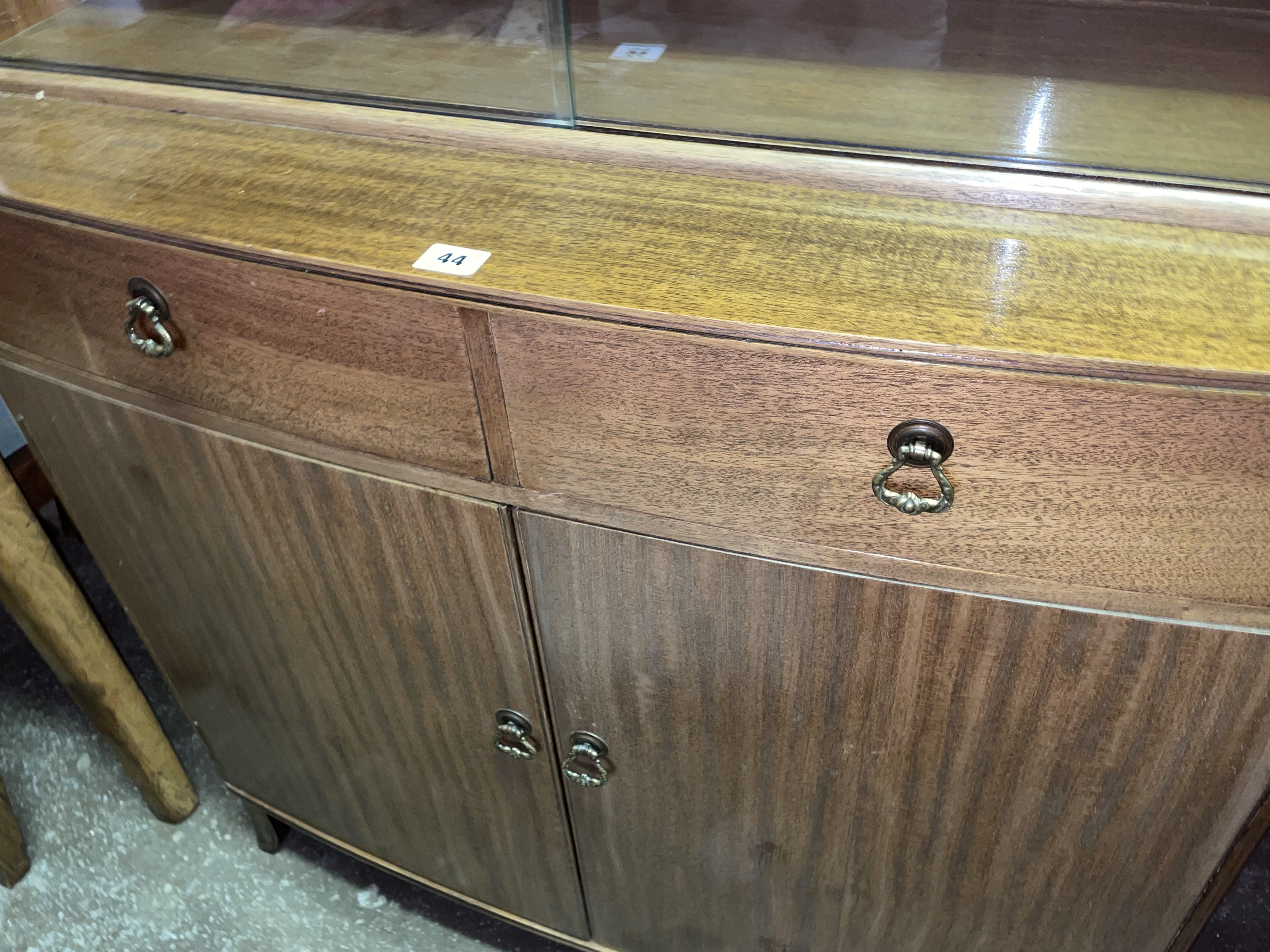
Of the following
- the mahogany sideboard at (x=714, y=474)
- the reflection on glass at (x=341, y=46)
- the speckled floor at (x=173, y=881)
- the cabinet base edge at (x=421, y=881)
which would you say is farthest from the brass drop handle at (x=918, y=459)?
the speckled floor at (x=173, y=881)

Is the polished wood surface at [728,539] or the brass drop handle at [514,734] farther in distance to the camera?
the brass drop handle at [514,734]

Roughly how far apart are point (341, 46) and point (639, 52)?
0.21 meters

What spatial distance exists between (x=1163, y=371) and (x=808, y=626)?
221 millimetres

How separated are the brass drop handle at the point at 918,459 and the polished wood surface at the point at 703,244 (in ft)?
0.14

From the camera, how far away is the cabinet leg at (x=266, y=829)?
100 centimetres

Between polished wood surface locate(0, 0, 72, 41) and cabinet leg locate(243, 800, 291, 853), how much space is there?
715mm

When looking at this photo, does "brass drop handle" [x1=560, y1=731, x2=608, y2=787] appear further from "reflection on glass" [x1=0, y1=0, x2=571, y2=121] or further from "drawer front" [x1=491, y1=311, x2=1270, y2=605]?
"reflection on glass" [x1=0, y1=0, x2=571, y2=121]

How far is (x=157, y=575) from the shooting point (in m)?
0.76

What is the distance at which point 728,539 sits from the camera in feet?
1.65

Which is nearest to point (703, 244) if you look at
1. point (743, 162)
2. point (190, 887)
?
point (743, 162)

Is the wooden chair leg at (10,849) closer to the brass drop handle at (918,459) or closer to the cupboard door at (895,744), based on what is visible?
the cupboard door at (895,744)

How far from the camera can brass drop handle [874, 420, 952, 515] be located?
0.43 m

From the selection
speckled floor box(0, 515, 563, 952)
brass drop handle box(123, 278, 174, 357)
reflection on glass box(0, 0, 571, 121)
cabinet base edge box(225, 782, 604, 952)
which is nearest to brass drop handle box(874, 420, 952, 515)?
reflection on glass box(0, 0, 571, 121)

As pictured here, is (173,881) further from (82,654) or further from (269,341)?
(269,341)
